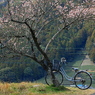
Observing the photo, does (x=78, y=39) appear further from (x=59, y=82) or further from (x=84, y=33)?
(x=59, y=82)

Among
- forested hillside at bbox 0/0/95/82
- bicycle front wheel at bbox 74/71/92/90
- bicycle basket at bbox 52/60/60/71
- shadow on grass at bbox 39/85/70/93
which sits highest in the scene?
bicycle basket at bbox 52/60/60/71

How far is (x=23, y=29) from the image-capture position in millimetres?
8164

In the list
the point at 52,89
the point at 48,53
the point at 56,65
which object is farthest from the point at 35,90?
the point at 48,53

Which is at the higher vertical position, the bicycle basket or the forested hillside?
the bicycle basket

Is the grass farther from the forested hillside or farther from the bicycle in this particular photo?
the forested hillside

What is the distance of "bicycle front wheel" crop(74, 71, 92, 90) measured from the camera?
7439mm

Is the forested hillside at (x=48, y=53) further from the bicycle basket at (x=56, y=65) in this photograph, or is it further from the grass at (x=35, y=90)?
the bicycle basket at (x=56, y=65)

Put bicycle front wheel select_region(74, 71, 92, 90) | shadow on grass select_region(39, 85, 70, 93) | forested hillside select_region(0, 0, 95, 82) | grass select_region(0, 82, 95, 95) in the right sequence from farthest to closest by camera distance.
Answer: forested hillside select_region(0, 0, 95, 82)
bicycle front wheel select_region(74, 71, 92, 90)
shadow on grass select_region(39, 85, 70, 93)
grass select_region(0, 82, 95, 95)

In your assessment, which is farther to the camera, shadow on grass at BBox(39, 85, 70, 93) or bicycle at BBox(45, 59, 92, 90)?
bicycle at BBox(45, 59, 92, 90)

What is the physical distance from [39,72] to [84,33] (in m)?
16.0

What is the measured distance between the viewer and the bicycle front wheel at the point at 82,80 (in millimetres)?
7439

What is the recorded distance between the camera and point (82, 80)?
7.58m

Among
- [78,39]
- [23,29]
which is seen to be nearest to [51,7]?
[23,29]

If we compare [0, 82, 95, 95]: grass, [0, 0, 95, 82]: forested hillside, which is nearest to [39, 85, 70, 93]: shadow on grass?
[0, 82, 95, 95]: grass
